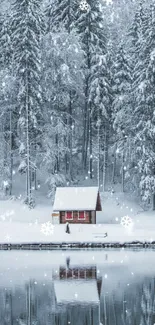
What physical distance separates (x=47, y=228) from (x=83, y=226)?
140 inches

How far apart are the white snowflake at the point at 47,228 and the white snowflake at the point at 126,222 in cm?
629

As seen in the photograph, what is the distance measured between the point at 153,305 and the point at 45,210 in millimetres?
29320

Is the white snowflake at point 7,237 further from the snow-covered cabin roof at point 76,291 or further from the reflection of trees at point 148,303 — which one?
the reflection of trees at point 148,303

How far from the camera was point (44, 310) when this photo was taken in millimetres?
26156

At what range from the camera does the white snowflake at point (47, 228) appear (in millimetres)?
48369

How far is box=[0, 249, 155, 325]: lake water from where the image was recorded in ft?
81.6

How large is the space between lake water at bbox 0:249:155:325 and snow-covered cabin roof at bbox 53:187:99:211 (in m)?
11.4

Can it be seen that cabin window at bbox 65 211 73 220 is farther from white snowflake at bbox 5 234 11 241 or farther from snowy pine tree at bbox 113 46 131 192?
snowy pine tree at bbox 113 46 131 192

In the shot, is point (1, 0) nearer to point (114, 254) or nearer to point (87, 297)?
point (114, 254)

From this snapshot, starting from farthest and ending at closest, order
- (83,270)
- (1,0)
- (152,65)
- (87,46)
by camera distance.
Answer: (1,0)
(87,46)
(152,65)
(83,270)

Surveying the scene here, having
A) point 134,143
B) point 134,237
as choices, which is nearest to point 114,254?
point 134,237

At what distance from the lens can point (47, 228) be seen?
49406 mm

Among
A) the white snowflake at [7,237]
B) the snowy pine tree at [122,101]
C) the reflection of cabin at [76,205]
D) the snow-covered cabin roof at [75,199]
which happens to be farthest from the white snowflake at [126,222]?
the white snowflake at [7,237]

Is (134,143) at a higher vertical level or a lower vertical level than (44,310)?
higher
